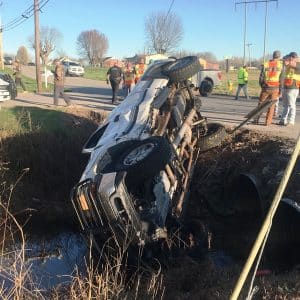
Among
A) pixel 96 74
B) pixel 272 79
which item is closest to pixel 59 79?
pixel 272 79

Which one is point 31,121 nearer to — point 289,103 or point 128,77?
point 289,103

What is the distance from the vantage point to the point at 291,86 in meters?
10.6

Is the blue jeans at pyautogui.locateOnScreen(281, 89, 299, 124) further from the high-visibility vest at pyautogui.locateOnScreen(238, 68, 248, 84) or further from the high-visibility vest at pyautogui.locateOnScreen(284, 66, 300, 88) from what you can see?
the high-visibility vest at pyautogui.locateOnScreen(238, 68, 248, 84)

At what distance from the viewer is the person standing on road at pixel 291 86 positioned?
1055cm

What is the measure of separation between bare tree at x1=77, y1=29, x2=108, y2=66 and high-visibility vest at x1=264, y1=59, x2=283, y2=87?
82702mm

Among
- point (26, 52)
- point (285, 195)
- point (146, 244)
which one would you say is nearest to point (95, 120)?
point (285, 195)

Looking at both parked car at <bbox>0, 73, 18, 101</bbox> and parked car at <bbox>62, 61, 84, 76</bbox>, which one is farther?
parked car at <bbox>62, 61, 84, 76</bbox>

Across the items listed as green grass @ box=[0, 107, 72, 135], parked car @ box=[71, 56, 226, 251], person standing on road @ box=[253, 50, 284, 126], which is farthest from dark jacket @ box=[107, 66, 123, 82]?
parked car @ box=[71, 56, 226, 251]

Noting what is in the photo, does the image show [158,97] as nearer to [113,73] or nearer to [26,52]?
[113,73]

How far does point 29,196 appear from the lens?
9117 mm

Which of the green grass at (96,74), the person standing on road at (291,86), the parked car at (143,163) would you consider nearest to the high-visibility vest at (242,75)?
the person standing on road at (291,86)

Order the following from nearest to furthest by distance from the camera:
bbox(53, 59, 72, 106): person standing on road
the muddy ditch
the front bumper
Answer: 1. the front bumper
2. the muddy ditch
3. bbox(53, 59, 72, 106): person standing on road

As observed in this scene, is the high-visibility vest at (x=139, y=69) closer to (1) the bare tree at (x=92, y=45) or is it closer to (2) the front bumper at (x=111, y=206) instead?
(2) the front bumper at (x=111, y=206)

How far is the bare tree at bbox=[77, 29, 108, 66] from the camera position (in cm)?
9294
